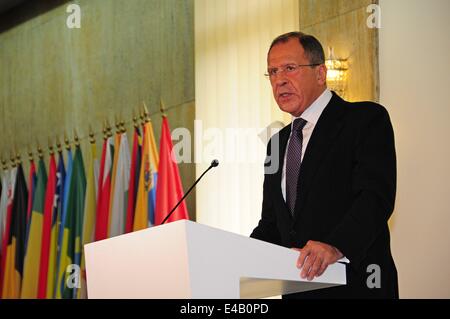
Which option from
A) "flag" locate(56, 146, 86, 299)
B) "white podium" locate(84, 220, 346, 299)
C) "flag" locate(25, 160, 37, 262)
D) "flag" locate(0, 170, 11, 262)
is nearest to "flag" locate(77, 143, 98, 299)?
"flag" locate(56, 146, 86, 299)

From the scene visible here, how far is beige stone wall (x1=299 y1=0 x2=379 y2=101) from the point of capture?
6.37m

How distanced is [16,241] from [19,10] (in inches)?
127

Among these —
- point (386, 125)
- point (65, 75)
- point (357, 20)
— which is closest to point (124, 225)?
point (65, 75)

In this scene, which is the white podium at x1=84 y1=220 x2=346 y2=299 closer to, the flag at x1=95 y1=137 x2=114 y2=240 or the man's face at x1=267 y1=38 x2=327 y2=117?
the man's face at x1=267 y1=38 x2=327 y2=117

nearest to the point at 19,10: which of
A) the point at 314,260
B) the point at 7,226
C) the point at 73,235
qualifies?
the point at 7,226

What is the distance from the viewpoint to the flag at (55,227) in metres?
9.59

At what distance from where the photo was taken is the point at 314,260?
2924 mm

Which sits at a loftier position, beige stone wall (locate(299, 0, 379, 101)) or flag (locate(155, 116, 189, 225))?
beige stone wall (locate(299, 0, 379, 101))

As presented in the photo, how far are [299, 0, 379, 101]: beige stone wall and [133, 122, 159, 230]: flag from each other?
2146 mm

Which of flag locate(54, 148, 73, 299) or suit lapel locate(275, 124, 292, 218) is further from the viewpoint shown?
flag locate(54, 148, 73, 299)

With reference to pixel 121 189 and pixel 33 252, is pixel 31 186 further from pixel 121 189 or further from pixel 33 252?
pixel 121 189

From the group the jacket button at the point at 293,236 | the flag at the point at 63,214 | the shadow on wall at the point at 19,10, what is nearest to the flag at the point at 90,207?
the flag at the point at 63,214

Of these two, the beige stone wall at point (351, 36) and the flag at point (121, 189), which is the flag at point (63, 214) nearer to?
the flag at point (121, 189)

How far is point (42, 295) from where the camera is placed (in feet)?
31.6
